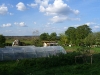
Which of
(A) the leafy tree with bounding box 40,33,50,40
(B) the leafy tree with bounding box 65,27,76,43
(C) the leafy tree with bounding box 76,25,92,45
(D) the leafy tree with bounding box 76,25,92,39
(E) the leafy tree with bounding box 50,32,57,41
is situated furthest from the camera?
(D) the leafy tree with bounding box 76,25,92,39

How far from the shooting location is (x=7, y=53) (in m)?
19.7

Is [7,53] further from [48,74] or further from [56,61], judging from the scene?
[48,74]

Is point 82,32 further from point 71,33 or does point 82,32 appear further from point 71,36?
point 71,36

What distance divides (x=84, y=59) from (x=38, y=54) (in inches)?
250

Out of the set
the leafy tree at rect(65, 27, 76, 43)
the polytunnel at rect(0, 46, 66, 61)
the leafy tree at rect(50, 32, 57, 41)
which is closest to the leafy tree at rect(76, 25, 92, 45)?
the leafy tree at rect(65, 27, 76, 43)

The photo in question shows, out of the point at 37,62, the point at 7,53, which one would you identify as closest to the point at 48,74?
the point at 37,62

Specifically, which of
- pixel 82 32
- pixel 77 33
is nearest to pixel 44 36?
pixel 77 33

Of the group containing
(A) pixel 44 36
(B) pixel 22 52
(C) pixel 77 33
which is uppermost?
(C) pixel 77 33

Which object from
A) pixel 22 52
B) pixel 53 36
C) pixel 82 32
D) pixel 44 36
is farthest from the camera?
pixel 82 32

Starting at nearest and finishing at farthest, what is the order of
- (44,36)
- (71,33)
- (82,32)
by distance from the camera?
(44,36), (71,33), (82,32)

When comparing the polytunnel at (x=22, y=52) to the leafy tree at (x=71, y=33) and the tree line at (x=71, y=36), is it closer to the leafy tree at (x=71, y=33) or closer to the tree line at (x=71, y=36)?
the tree line at (x=71, y=36)

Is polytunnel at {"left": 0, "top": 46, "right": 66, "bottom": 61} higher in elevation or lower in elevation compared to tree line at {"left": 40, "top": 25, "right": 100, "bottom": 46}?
lower

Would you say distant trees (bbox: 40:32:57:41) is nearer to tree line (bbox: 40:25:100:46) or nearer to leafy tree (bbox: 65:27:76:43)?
tree line (bbox: 40:25:100:46)

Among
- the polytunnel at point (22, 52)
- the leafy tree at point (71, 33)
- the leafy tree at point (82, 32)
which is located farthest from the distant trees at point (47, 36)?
the polytunnel at point (22, 52)
